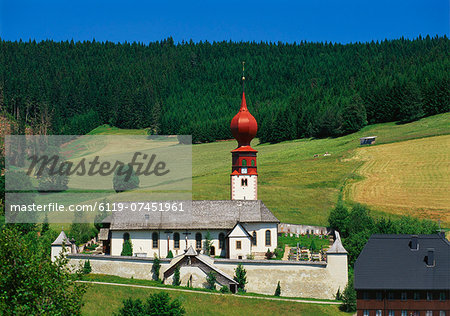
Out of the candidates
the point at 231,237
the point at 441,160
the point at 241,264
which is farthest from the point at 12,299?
the point at 441,160

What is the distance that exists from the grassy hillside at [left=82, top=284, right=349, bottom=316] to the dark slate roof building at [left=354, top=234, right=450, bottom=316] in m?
3.39

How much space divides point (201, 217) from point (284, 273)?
45.0ft

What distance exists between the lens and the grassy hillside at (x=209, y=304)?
47725 mm

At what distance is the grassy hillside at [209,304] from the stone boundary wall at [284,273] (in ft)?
11.4

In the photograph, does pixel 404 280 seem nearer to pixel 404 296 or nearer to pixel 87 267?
pixel 404 296

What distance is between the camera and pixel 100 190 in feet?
324

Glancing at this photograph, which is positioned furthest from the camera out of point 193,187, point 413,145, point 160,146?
point 160,146

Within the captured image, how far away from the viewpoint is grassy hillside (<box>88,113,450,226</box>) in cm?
8294

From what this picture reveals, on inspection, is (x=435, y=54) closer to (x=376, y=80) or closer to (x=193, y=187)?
(x=376, y=80)

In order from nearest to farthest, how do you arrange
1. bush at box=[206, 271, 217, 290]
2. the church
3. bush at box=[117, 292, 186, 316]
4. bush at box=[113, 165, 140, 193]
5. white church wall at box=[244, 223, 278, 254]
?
bush at box=[117, 292, 186, 316], bush at box=[206, 271, 217, 290], the church, white church wall at box=[244, 223, 278, 254], bush at box=[113, 165, 140, 193]

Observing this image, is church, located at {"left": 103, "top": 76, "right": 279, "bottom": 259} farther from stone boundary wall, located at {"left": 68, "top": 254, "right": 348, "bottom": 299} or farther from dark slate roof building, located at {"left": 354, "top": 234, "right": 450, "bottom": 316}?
dark slate roof building, located at {"left": 354, "top": 234, "right": 450, "bottom": 316}

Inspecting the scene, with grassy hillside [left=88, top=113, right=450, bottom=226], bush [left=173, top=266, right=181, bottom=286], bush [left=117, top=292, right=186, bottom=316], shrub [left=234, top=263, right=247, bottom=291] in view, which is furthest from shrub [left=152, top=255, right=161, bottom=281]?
grassy hillside [left=88, top=113, right=450, bottom=226]

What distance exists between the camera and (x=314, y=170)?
102312 mm

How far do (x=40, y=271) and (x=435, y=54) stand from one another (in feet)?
561
